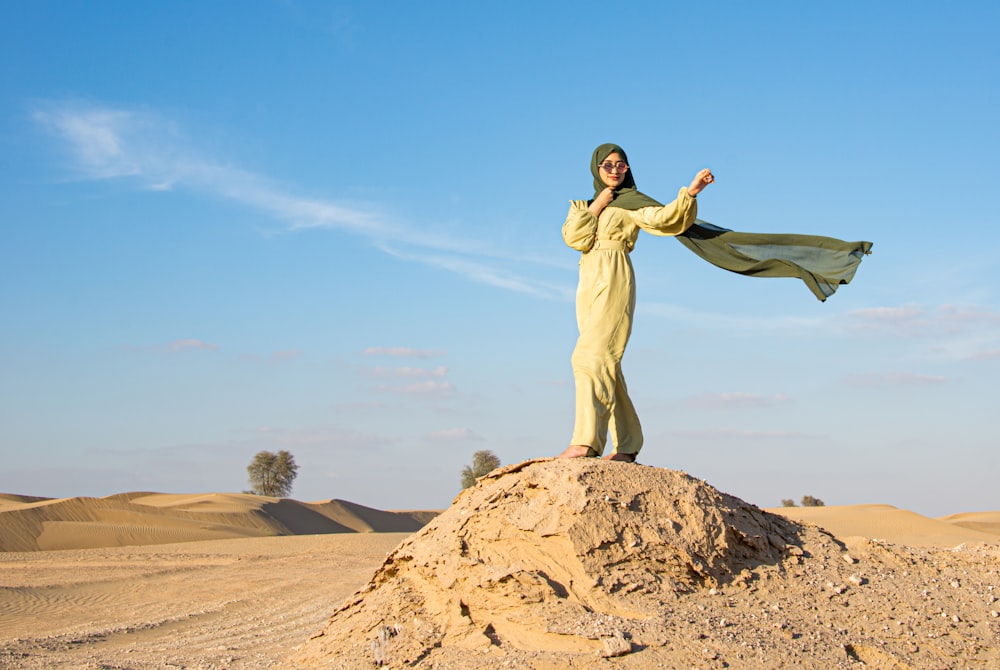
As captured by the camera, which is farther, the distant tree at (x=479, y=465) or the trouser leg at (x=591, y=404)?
the distant tree at (x=479, y=465)

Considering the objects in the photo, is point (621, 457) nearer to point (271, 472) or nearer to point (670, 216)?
point (670, 216)

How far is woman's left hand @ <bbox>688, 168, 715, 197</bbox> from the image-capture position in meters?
6.84

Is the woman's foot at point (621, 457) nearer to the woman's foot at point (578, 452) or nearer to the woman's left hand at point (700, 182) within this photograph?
the woman's foot at point (578, 452)

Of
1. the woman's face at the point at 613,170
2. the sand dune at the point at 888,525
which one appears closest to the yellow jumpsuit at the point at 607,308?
the woman's face at the point at 613,170

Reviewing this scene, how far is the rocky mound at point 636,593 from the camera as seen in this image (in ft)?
17.9

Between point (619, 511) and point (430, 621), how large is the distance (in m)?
1.53

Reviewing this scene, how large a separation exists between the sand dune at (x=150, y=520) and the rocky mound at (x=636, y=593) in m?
21.6

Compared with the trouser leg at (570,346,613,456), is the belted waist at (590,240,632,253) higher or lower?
higher

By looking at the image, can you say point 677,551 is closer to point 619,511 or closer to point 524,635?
point 619,511

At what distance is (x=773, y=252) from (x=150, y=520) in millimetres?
25599

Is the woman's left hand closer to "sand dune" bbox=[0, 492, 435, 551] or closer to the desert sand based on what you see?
the desert sand

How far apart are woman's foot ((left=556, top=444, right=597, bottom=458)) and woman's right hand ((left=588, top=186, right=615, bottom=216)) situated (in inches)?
77.5

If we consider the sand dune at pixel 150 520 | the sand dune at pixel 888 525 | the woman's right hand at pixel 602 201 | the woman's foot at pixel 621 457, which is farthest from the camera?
the sand dune at pixel 150 520

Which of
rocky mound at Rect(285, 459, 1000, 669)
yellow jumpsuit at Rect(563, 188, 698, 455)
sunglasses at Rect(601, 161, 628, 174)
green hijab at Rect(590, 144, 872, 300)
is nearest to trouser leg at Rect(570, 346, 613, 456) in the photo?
yellow jumpsuit at Rect(563, 188, 698, 455)
